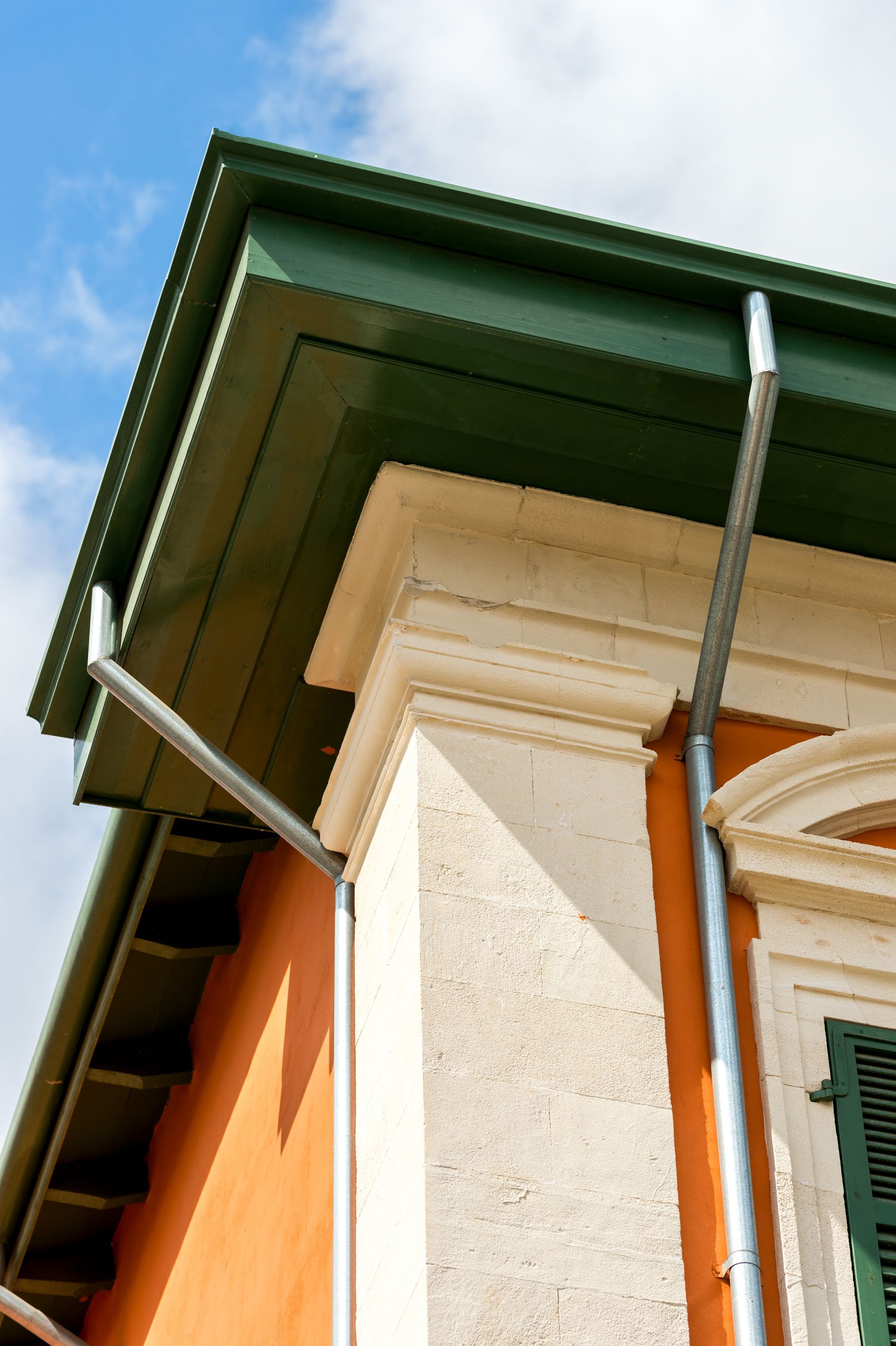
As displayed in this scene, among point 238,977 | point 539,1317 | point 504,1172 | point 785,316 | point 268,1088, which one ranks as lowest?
point 539,1317

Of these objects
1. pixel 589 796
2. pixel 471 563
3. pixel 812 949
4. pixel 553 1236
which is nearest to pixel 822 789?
pixel 812 949

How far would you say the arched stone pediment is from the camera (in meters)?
4.68

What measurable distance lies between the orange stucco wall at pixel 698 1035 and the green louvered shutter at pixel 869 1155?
7.5 inches

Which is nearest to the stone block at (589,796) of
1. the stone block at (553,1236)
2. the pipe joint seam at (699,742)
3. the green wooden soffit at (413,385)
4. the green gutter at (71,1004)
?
the pipe joint seam at (699,742)

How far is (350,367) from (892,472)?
5.15 feet

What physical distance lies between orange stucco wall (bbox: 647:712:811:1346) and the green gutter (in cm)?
272

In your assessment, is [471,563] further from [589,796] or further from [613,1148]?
[613,1148]

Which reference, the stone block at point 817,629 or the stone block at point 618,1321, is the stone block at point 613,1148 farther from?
the stone block at point 817,629

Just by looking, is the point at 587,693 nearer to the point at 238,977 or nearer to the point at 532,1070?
the point at 532,1070

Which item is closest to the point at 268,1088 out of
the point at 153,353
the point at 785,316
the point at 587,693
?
the point at 587,693

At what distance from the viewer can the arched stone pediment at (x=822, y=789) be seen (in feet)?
15.4

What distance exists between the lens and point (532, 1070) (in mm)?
4043

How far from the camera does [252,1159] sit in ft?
20.5

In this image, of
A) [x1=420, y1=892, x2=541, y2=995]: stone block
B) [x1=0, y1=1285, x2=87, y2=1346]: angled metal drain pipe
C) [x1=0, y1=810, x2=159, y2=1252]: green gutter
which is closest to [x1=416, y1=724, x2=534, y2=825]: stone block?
[x1=420, y1=892, x2=541, y2=995]: stone block
